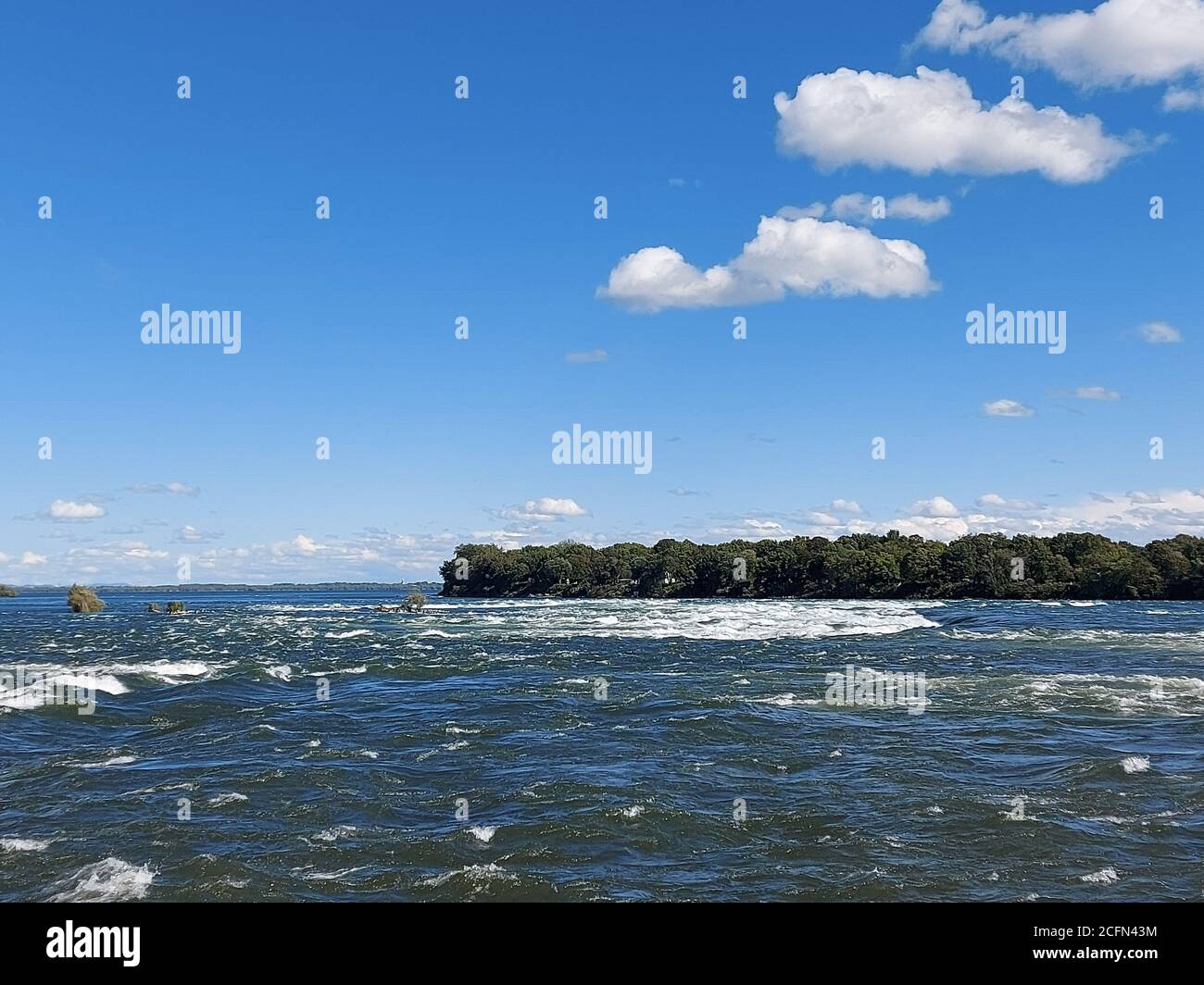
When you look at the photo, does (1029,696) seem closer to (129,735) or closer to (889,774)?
(889,774)

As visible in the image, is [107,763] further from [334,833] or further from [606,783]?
[606,783]

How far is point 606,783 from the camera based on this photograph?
19969 millimetres

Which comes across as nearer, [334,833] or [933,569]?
[334,833]

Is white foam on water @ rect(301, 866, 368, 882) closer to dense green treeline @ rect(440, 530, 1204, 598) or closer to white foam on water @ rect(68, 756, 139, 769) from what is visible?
white foam on water @ rect(68, 756, 139, 769)

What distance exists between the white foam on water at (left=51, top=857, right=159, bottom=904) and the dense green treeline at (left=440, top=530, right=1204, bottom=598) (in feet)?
452

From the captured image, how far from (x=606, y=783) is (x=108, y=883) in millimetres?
9377

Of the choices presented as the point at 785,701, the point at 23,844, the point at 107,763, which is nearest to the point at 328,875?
the point at 23,844

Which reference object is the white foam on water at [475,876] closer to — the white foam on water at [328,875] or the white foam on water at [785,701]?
the white foam on water at [328,875]

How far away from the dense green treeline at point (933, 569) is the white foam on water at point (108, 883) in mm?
137802

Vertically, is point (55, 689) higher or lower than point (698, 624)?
higher

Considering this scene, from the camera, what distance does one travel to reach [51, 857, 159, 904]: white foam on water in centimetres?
1359

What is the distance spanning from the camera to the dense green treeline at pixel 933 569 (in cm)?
13200
